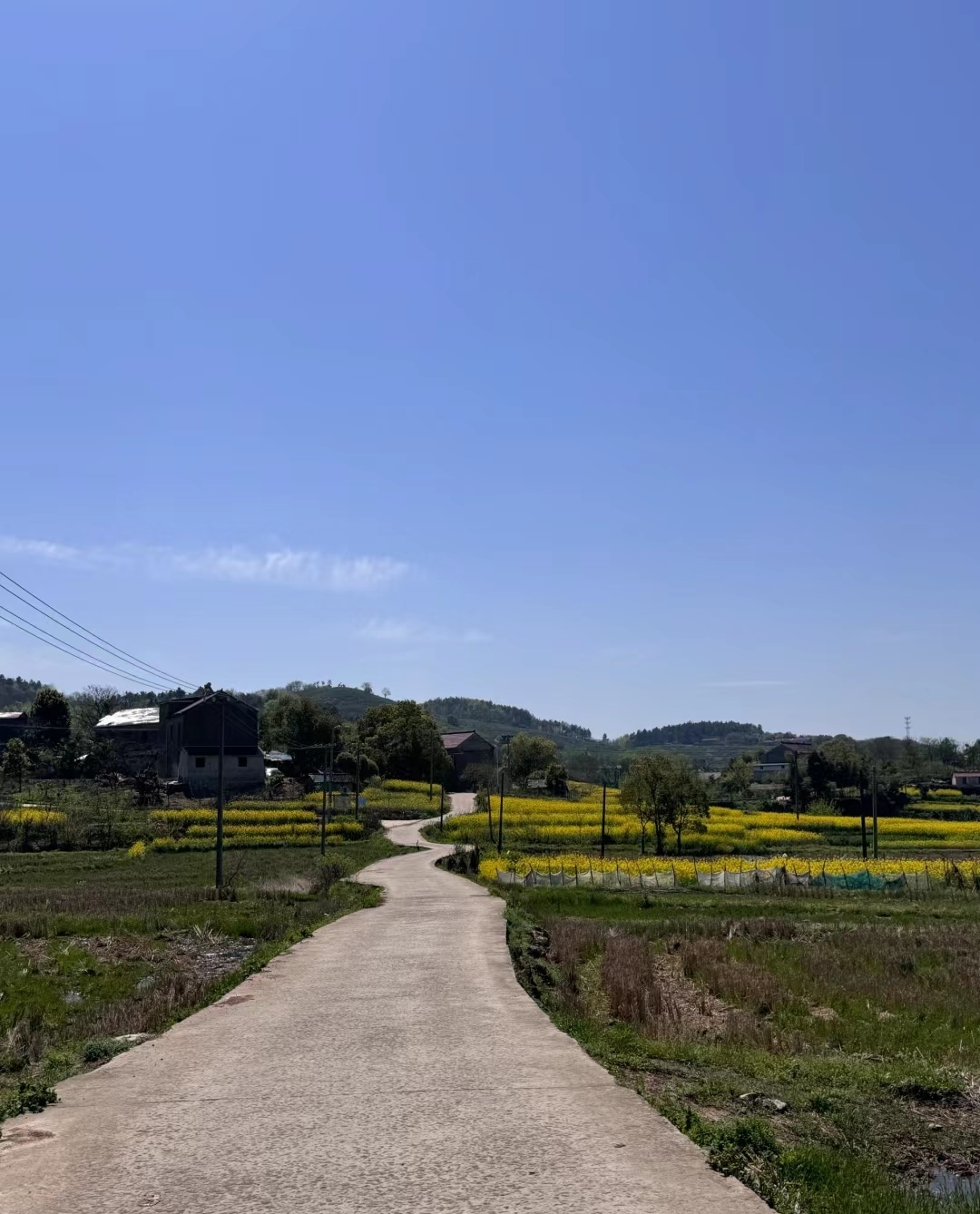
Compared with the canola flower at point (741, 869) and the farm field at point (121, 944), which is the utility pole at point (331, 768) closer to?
the canola flower at point (741, 869)

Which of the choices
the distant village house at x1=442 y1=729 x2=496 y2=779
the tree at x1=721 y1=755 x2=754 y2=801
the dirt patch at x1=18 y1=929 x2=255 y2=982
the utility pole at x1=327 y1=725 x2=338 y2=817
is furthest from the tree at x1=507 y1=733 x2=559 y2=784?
the dirt patch at x1=18 y1=929 x2=255 y2=982

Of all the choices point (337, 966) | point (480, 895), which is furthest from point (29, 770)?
point (337, 966)

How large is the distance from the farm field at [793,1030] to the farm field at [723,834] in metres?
36.2

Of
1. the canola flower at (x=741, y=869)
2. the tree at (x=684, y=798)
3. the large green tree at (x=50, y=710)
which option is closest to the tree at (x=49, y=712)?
the large green tree at (x=50, y=710)

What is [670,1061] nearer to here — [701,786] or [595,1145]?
[595,1145]

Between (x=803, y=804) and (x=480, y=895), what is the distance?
94.4 metres

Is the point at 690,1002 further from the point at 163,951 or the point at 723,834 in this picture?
the point at 723,834

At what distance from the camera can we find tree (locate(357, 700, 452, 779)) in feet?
412

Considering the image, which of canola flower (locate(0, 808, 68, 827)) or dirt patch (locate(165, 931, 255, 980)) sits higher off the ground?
dirt patch (locate(165, 931, 255, 980))

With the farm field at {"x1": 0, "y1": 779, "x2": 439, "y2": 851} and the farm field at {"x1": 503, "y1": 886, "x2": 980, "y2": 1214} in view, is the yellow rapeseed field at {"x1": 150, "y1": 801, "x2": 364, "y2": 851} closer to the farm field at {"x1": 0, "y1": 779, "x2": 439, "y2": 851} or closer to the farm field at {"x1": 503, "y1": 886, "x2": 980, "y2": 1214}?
the farm field at {"x1": 0, "y1": 779, "x2": 439, "y2": 851}

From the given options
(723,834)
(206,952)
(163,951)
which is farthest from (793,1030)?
(723,834)

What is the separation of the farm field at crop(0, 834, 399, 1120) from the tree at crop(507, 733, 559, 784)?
81479 millimetres

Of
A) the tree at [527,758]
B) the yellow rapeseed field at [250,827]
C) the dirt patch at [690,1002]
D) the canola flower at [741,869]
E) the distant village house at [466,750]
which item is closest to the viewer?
the dirt patch at [690,1002]

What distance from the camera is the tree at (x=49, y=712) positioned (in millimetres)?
121875
